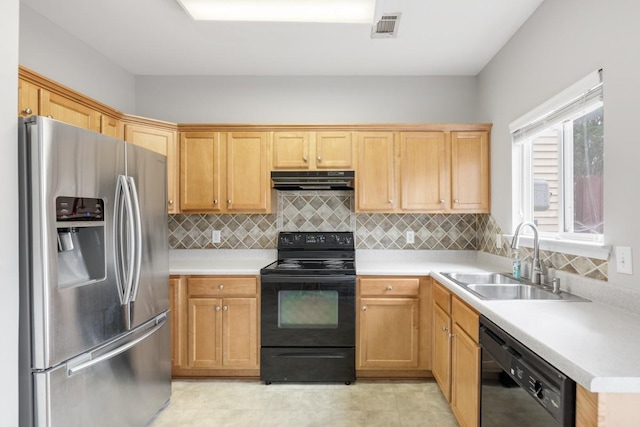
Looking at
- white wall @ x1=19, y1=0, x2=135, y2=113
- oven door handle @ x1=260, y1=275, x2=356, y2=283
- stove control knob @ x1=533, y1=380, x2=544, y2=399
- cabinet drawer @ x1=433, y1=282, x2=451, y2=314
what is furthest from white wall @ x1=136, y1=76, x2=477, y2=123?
stove control knob @ x1=533, y1=380, x2=544, y2=399

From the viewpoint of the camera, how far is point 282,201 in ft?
10.9

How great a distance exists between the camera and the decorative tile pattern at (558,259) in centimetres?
167

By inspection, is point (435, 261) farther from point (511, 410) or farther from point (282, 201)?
point (511, 410)

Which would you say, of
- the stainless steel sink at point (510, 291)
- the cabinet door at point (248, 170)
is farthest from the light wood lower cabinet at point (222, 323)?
the stainless steel sink at point (510, 291)

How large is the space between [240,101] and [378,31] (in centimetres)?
143

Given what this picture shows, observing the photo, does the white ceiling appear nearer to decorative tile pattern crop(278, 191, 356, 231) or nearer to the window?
the window

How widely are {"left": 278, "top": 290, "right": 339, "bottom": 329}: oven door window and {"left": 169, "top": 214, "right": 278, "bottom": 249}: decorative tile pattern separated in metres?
0.76

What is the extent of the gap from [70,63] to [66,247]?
171 cm

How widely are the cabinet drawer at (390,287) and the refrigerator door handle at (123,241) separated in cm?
158

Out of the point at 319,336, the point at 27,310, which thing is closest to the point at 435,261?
the point at 319,336

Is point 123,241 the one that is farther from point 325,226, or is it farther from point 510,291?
point 510,291

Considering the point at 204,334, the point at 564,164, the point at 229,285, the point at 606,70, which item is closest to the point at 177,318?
the point at 204,334

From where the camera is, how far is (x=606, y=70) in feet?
5.31

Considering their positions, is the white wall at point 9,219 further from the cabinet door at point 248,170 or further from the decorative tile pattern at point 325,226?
the decorative tile pattern at point 325,226
